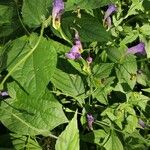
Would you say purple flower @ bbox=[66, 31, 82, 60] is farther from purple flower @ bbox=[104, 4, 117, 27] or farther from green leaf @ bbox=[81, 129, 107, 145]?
green leaf @ bbox=[81, 129, 107, 145]

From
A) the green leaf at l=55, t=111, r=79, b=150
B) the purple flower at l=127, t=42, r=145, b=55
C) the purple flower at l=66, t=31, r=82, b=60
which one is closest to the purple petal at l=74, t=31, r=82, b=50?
the purple flower at l=66, t=31, r=82, b=60

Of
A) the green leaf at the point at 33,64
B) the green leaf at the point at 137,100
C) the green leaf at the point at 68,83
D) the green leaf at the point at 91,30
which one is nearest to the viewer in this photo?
the green leaf at the point at 33,64

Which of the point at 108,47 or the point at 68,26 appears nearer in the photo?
the point at 68,26

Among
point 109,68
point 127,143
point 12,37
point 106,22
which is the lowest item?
point 127,143

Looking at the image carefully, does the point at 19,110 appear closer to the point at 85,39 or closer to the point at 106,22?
the point at 85,39

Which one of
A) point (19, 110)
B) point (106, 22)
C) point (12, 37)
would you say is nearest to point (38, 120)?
point (19, 110)

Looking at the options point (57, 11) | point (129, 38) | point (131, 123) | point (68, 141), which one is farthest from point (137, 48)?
point (68, 141)

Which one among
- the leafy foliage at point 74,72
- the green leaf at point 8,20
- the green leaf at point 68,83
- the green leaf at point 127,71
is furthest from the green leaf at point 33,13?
the green leaf at point 127,71

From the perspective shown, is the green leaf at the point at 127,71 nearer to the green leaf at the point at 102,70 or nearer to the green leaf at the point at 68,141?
the green leaf at the point at 102,70
